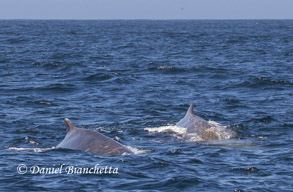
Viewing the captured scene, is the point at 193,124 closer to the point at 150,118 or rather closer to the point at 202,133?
the point at 202,133

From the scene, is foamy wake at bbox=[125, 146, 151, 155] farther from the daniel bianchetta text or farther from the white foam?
the white foam

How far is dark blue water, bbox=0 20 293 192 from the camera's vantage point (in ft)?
54.3

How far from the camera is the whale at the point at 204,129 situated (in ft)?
72.6

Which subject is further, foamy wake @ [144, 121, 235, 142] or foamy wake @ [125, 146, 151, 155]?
foamy wake @ [144, 121, 235, 142]

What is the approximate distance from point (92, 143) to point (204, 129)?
5.06m

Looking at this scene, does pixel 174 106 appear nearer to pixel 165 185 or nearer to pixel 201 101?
pixel 201 101

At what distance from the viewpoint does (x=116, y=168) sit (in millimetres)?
17250

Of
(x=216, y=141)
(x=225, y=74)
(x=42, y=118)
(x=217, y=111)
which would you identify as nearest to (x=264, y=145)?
(x=216, y=141)

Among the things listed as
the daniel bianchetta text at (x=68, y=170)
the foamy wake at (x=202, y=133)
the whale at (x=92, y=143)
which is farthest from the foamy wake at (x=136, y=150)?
the foamy wake at (x=202, y=133)

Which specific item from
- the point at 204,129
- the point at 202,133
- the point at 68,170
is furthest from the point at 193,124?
the point at 68,170

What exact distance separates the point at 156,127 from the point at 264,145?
508cm

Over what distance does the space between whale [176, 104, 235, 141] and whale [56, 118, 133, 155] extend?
13.0 ft

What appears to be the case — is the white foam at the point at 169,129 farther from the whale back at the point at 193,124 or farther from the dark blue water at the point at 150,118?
the dark blue water at the point at 150,118

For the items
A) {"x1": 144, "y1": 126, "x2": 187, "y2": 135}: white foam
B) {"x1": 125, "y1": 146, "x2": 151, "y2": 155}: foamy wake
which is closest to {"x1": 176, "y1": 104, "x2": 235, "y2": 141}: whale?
{"x1": 144, "y1": 126, "x2": 187, "y2": 135}: white foam
